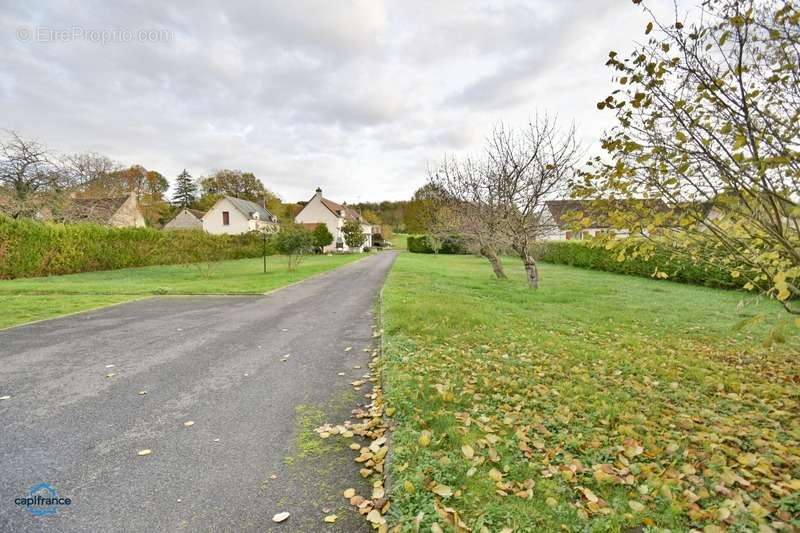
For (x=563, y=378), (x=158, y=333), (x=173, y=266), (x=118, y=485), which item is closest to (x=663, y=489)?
(x=563, y=378)

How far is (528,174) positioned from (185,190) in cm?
7067

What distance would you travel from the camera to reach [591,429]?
344cm

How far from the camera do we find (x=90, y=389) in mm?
4785

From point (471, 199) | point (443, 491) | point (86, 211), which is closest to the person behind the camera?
point (443, 491)

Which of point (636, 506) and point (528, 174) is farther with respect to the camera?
point (528, 174)

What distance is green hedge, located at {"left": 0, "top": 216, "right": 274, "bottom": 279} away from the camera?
1781 centimetres

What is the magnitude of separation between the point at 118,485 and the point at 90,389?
2.63 m

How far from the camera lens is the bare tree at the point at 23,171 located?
861 inches

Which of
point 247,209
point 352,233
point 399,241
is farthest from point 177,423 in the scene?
point 399,241

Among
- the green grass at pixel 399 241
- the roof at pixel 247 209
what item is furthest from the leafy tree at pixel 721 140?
the green grass at pixel 399 241

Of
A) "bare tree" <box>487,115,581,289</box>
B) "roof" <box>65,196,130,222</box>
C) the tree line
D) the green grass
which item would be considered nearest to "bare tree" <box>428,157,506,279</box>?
"bare tree" <box>487,115,581,289</box>

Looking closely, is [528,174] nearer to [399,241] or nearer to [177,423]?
[177,423]

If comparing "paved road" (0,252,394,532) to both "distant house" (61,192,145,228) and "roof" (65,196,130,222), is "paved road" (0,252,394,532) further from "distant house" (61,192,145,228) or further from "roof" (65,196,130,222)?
"distant house" (61,192,145,228)

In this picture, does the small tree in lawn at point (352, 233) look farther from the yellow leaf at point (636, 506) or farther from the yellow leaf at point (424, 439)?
the yellow leaf at point (636, 506)
